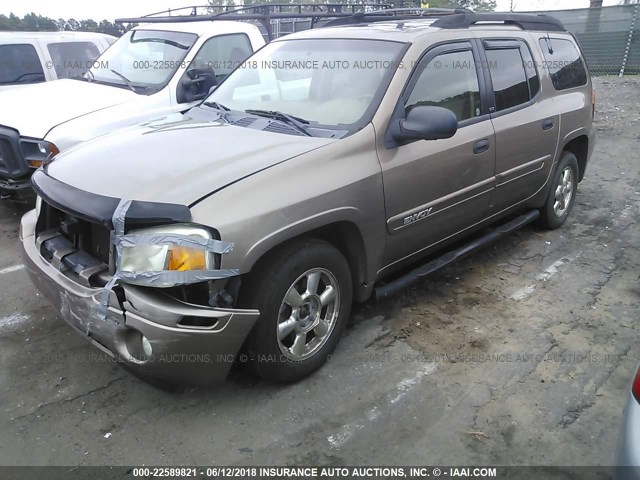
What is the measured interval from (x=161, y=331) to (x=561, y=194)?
444cm

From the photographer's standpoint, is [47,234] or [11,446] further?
[47,234]

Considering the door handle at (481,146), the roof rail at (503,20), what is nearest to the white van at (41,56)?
the roof rail at (503,20)

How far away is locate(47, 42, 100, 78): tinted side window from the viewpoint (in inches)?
311

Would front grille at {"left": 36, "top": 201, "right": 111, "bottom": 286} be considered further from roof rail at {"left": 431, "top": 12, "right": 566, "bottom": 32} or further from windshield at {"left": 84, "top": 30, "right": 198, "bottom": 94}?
windshield at {"left": 84, "top": 30, "right": 198, "bottom": 94}

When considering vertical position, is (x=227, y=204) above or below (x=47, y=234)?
above

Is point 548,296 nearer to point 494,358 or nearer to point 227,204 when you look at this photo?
point 494,358

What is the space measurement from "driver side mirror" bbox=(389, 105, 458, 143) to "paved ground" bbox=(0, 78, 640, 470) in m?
1.34

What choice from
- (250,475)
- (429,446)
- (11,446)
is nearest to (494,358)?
(429,446)

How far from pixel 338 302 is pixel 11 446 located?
73.2 inches

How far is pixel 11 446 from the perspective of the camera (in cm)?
273

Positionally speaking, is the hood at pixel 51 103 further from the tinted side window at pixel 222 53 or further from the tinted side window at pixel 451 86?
the tinted side window at pixel 451 86

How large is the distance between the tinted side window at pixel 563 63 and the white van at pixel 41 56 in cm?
607

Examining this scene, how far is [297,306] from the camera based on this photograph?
3.02 meters

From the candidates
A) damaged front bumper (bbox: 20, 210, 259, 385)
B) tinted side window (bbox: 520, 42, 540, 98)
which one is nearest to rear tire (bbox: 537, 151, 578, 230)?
tinted side window (bbox: 520, 42, 540, 98)
